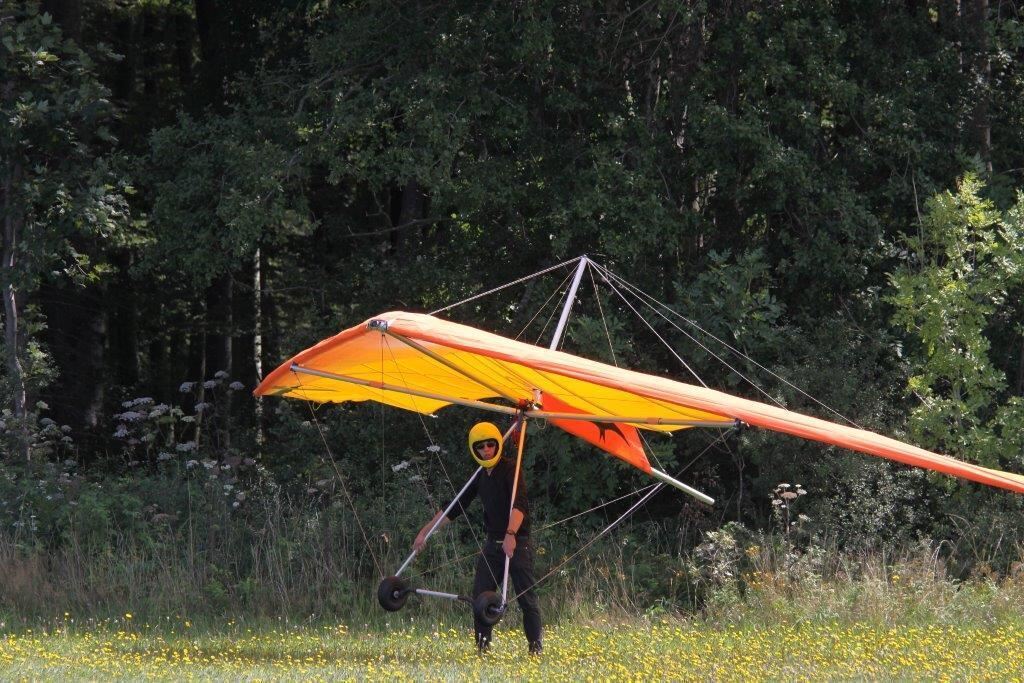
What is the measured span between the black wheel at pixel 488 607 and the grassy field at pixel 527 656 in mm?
287

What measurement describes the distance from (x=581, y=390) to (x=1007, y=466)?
7467 millimetres

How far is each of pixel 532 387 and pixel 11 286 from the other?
303 inches

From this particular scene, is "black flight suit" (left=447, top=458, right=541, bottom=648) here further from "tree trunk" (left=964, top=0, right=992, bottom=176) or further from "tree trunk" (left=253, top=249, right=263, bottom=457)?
"tree trunk" (left=253, top=249, right=263, bottom=457)

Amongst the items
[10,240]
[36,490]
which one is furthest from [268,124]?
[36,490]

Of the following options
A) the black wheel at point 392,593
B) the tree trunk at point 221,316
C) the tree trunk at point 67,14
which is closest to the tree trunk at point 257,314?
the tree trunk at point 221,316

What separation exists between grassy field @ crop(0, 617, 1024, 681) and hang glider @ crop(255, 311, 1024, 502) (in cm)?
120

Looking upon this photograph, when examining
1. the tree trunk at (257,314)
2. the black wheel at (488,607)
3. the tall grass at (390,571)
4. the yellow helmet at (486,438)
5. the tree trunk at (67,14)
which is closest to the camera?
the black wheel at (488,607)

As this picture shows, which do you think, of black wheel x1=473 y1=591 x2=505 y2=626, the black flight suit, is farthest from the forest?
black wheel x1=473 y1=591 x2=505 y2=626

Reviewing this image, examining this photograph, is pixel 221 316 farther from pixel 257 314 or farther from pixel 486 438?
pixel 486 438

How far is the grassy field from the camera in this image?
26.3ft

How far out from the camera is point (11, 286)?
47.8 ft

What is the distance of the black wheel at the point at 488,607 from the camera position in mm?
8469

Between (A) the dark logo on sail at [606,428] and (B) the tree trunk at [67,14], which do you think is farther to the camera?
(B) the tree trunk at [67,14]

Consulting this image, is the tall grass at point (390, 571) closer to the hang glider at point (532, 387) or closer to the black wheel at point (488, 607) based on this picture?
the hang glider at point (532, 387)
